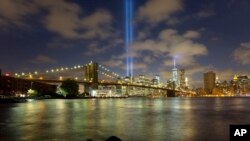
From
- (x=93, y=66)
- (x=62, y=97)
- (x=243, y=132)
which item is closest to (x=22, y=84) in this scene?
(x=62, y=97)

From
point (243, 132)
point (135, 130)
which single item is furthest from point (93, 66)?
point (243, 132)

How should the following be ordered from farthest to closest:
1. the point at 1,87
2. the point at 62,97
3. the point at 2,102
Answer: the point at 62,97 → the point at 1,87 → the point at 2,102

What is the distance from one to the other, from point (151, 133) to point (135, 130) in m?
2.47

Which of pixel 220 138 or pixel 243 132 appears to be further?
pixel 220 138

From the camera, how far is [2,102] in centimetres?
10762

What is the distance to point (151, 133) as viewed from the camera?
3281 centimetres

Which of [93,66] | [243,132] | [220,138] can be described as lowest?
[220,138]

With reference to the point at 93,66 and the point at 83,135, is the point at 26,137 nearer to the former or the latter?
the point at 83,135

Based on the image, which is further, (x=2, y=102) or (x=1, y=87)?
(x=1, y=87)

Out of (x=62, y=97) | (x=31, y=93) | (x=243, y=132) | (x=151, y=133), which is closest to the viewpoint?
(x=243, y=132)

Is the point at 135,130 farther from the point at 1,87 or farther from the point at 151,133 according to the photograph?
the point at 1,87

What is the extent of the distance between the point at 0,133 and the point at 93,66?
156282 millimetres

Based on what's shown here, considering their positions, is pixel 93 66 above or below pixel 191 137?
above

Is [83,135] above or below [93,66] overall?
below
